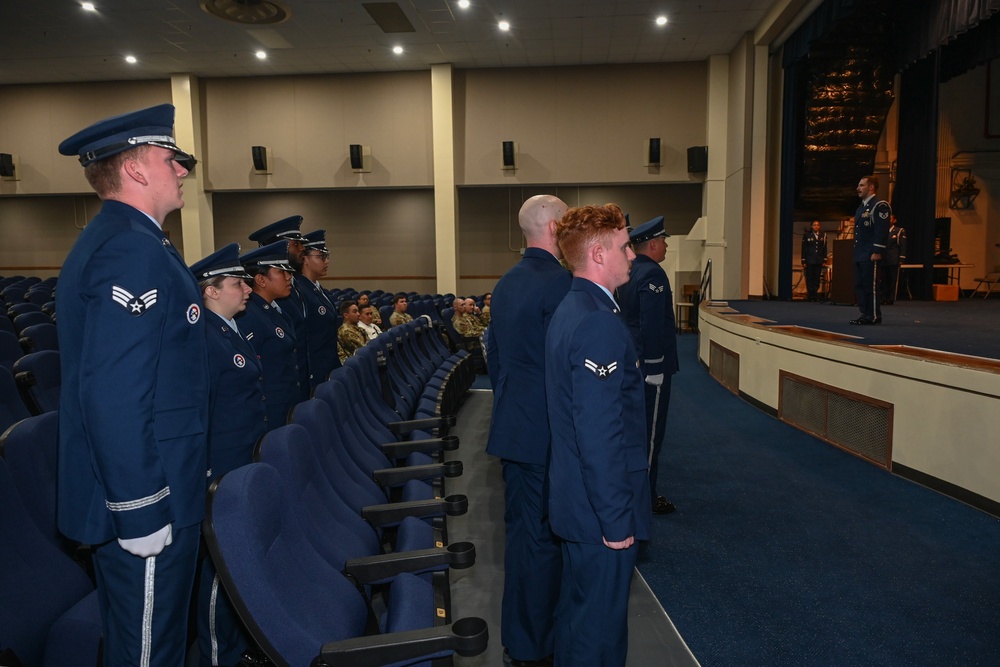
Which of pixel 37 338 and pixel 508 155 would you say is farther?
pixel 508 155

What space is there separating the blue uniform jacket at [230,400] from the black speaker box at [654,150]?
449 inches

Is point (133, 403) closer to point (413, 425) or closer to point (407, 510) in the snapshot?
point (407, 510)

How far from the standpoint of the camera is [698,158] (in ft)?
39.3

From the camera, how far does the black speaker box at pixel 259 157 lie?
504 inches

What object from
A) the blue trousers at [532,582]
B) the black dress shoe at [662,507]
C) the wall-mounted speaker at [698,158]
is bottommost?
the black dress shoe at [662,507]

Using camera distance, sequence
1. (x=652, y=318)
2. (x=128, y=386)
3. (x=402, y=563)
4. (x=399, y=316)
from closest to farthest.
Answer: (x=128, y=386), (x=402, y=563), (x=652, y=318), (x=399, y=316)

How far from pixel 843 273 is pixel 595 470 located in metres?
8.70

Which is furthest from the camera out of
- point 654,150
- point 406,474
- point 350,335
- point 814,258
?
point 654,150

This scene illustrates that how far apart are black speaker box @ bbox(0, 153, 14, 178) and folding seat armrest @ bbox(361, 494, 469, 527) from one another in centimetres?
1573

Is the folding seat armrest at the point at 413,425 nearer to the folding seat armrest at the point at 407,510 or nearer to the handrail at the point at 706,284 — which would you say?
the folding seat armrest at the point at 407,510

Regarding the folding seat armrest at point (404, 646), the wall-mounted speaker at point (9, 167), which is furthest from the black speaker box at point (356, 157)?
the folding seat armrest at point (404, 646)

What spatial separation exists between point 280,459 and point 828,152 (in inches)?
448

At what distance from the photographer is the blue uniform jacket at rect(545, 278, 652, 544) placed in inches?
58.7

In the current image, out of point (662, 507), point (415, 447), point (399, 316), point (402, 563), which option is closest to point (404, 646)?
point (402, 563)
